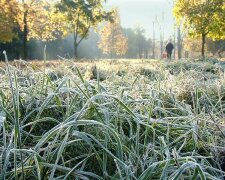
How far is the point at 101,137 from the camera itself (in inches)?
56.5

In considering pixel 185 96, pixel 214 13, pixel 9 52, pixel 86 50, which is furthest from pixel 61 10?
pixel 86 50

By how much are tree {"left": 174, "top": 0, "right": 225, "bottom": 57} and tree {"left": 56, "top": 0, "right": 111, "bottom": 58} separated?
933 centimetres

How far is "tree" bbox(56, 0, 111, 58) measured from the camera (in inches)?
1313

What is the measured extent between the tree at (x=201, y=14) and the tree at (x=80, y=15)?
30.6 ft

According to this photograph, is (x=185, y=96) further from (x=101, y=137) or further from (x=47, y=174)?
(x=47, y=174)

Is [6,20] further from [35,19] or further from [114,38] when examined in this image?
[114,38]

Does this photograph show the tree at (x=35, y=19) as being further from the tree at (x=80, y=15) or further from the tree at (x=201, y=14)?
the tree at (x=201, y=14)

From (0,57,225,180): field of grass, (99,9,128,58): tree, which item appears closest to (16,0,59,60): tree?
(99,9,128,58): tree

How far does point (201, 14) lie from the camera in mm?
27125

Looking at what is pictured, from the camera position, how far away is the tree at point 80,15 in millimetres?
33344

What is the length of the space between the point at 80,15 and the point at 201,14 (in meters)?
12.1

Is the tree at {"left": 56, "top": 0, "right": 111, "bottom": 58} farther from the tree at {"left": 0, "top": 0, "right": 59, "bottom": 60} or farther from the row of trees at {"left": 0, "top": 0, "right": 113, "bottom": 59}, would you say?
the tree at {"left": 0, "top": 0, "right": 59, "bottom": 60}

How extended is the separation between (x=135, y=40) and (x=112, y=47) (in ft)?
66.0

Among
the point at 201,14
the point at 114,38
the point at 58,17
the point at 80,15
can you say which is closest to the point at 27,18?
the point at 58,17
